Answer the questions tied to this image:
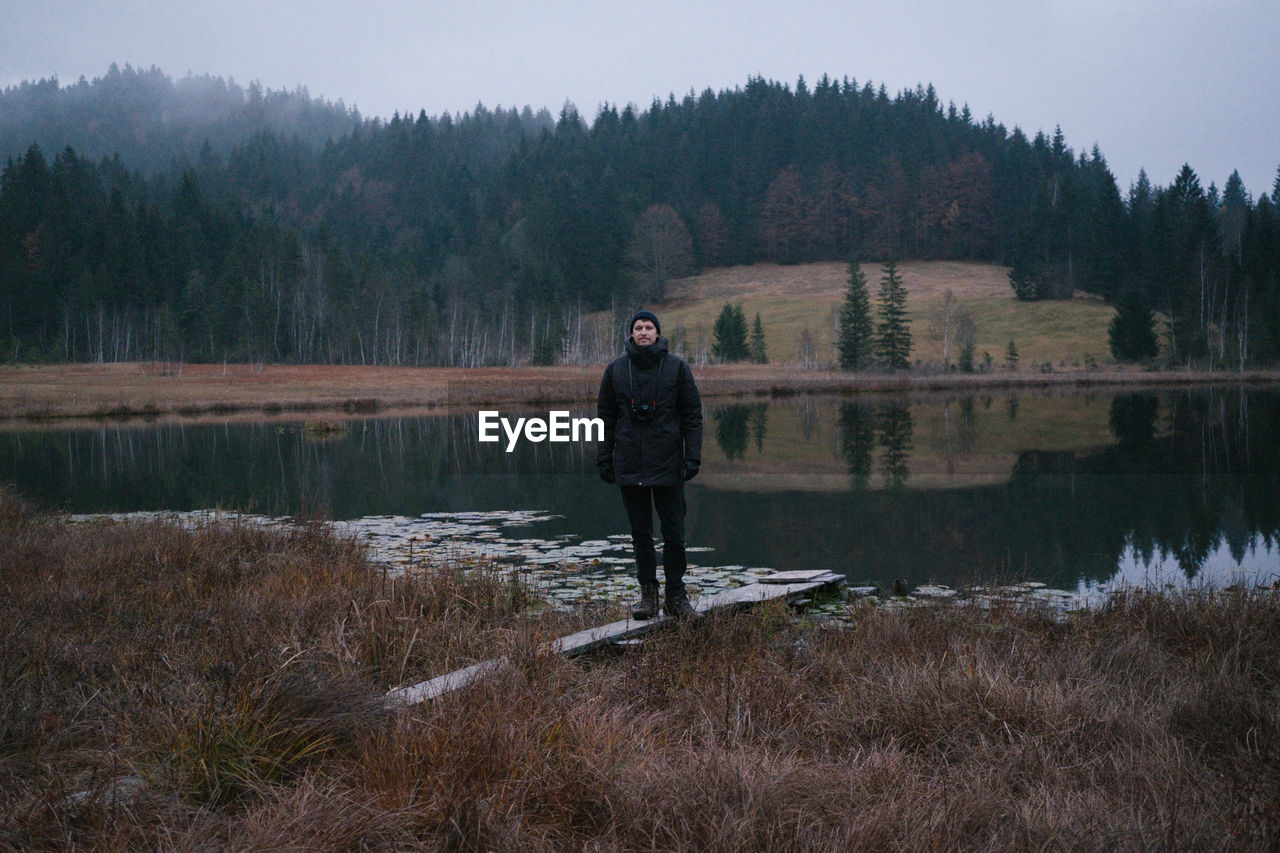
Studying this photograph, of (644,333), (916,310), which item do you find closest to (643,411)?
(644,333)

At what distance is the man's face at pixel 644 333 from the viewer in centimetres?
752

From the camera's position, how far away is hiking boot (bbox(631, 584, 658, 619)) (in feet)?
24.8

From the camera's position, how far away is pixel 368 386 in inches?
2350

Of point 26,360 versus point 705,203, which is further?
point 705,203

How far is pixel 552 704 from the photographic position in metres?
4.77

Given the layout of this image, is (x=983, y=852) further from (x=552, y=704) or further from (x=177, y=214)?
(x=177, y=214)

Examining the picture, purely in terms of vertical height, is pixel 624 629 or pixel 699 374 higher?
pixel 699 374

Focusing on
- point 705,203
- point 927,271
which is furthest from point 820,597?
point 705,203

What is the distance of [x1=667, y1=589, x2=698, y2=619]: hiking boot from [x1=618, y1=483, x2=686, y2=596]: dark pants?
1.4 inches

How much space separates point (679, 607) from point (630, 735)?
10.3 feet

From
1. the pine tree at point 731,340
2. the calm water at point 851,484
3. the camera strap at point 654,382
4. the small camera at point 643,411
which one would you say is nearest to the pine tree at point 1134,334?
the pine tree at point 731,340

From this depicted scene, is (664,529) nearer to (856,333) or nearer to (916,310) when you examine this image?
(856,333)

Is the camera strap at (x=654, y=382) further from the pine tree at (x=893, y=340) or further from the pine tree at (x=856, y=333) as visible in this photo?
the pine tree at (x=856, y=333)

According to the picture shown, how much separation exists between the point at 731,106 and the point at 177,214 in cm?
7697
